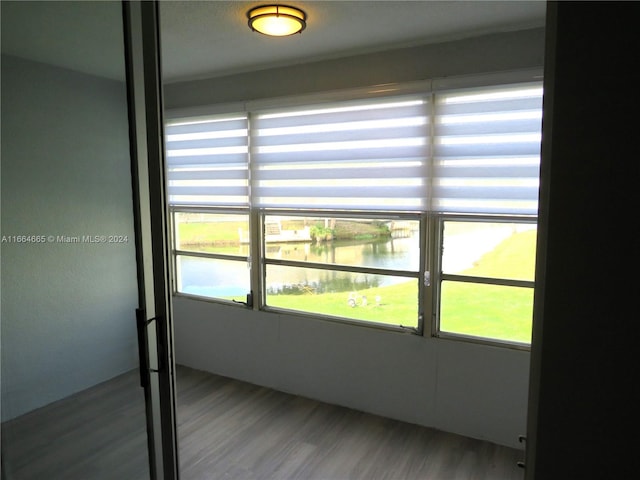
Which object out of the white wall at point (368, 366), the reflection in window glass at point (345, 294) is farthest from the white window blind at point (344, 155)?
the white wall at point (368, 366)

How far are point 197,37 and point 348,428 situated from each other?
2.75 m

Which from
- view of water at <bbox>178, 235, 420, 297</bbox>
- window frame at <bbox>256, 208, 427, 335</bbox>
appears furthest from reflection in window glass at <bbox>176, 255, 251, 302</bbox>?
window frame at <bbox>256, 208, 427, 335</bbox>

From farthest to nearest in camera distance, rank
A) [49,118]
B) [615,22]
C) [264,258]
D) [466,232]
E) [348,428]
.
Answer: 1. [264,258]
2. [348,428]
3. [466,232]
4. [49,118]
5. [615,22]

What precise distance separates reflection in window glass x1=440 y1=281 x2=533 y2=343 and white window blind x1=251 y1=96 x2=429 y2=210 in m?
0.65

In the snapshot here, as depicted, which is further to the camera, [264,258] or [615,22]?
[264,258]

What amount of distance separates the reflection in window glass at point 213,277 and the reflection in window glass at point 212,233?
104 mm

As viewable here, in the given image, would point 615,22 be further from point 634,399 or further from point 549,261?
point 634,399

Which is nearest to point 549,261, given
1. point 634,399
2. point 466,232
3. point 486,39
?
point 634,399

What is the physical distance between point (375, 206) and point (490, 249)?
2.63 ft

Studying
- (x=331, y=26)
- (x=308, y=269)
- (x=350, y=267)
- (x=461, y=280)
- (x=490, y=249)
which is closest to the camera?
(x=331, y=26)

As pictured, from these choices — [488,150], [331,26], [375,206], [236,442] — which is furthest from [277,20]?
[236,442]

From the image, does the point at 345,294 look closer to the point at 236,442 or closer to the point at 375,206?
the point at 375,206

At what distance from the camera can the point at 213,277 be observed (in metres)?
3.91

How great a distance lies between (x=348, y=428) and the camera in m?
2.94
